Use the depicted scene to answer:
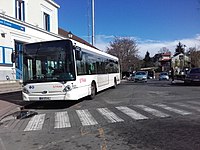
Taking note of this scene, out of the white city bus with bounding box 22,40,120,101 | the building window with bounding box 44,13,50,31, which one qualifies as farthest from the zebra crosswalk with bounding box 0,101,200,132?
the building window with bounding box 44,13,50,31

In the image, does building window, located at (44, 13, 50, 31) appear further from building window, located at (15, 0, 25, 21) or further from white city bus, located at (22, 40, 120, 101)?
white city bus, located at (22, 40, 120, 101)

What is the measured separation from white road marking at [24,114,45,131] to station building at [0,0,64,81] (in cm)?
745

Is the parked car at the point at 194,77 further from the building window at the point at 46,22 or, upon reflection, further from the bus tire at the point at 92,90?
the building window at the point at 46,22

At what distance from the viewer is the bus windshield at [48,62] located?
12625 mm

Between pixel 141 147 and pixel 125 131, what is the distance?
1650 mm

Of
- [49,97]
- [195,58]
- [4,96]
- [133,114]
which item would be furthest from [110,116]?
[195,58]

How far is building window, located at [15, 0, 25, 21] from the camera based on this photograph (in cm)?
2622

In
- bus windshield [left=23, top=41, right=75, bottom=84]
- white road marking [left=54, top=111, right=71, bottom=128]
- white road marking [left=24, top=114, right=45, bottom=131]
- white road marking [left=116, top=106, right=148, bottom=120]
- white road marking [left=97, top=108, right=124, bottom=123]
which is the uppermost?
bus windshield [left=23, top=41, right=75, bottom=84]

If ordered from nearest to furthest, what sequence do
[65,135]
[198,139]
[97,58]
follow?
1. [198,139]
2. [65,135]
3. [97,58]

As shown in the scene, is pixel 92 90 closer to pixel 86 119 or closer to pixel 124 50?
pixel 86 119

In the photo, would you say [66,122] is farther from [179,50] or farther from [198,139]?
[179,50]

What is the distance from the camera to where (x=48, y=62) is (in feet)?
41.9

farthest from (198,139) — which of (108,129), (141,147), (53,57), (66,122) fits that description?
(53,57)

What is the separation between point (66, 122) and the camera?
9688 millimetres
